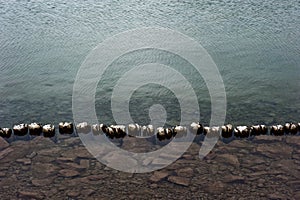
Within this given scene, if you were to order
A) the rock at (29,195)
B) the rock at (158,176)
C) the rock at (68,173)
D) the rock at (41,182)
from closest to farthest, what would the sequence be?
the rock at (29,195)
the rock at (41,182)
the rock at (158,176)
the rock at (68,173)

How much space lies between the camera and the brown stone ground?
10.2 metres

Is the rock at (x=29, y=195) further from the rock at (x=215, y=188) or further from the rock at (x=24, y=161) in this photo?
the rock at (x=215, y=188)

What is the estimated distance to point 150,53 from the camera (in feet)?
59.4

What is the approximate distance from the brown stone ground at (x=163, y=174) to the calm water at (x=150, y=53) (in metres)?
1.65

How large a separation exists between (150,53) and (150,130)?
20.6 feet

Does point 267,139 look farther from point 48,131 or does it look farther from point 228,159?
point 48,131

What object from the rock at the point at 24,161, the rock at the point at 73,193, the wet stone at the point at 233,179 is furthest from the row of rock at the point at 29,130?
the wet stone at the point at 233,179

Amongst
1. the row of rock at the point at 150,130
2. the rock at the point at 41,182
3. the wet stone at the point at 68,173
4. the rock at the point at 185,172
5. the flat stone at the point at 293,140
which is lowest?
the rock at the point at 41,182

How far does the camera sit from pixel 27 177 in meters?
10.8

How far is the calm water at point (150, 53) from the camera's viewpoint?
1423 centimetres

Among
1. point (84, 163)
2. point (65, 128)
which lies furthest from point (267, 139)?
point (65, 128)

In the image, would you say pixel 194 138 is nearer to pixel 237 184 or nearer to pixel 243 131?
pixel 243 131

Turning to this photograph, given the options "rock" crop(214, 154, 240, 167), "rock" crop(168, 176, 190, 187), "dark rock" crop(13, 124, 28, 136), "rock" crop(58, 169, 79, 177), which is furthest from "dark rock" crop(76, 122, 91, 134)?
"rock" crop(214, 154, 240, 167)

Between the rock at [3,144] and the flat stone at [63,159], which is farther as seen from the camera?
the rock at [3,144]
